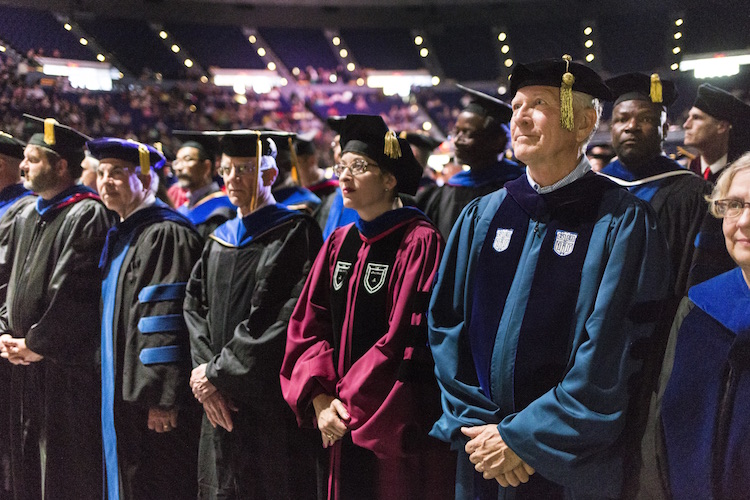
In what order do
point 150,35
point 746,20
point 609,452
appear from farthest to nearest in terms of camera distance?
point 150,35
point 746,20
point 609,452

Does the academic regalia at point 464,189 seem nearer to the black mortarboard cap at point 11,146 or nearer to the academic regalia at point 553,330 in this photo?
the academic regalia at point 553,330

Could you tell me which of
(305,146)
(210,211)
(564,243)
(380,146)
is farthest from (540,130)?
(305,146)

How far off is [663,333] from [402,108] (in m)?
15.1

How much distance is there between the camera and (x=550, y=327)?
1.90 metres

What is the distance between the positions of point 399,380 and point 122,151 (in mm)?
2060

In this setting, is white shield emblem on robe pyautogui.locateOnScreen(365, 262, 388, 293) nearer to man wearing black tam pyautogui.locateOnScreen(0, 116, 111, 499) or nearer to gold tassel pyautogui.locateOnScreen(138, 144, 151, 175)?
gold tassel pyautogui.locateOnScreen(138, 144, 151, 175)

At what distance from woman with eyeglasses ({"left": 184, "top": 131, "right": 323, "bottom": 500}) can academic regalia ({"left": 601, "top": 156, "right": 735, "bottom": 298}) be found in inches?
59.2

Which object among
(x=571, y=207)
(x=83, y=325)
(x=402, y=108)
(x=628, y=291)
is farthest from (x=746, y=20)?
(x=402, y=108)

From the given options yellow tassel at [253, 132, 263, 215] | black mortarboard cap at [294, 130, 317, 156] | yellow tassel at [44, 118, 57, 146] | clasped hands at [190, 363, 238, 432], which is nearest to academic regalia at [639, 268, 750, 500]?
clasped hands at [190, 363, 238, 432]

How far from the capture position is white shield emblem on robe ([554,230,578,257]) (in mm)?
1912

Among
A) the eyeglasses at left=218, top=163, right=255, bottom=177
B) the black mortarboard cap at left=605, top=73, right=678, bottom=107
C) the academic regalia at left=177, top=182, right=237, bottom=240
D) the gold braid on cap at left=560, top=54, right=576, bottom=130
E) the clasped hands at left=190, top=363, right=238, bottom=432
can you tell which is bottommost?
the clasped hands at left=190, top=363, right=238, bottom=432

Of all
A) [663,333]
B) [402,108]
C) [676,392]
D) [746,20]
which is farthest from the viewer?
[402,108]

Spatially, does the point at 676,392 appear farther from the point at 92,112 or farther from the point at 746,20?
the point at 92,112

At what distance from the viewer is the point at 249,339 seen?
282cm
